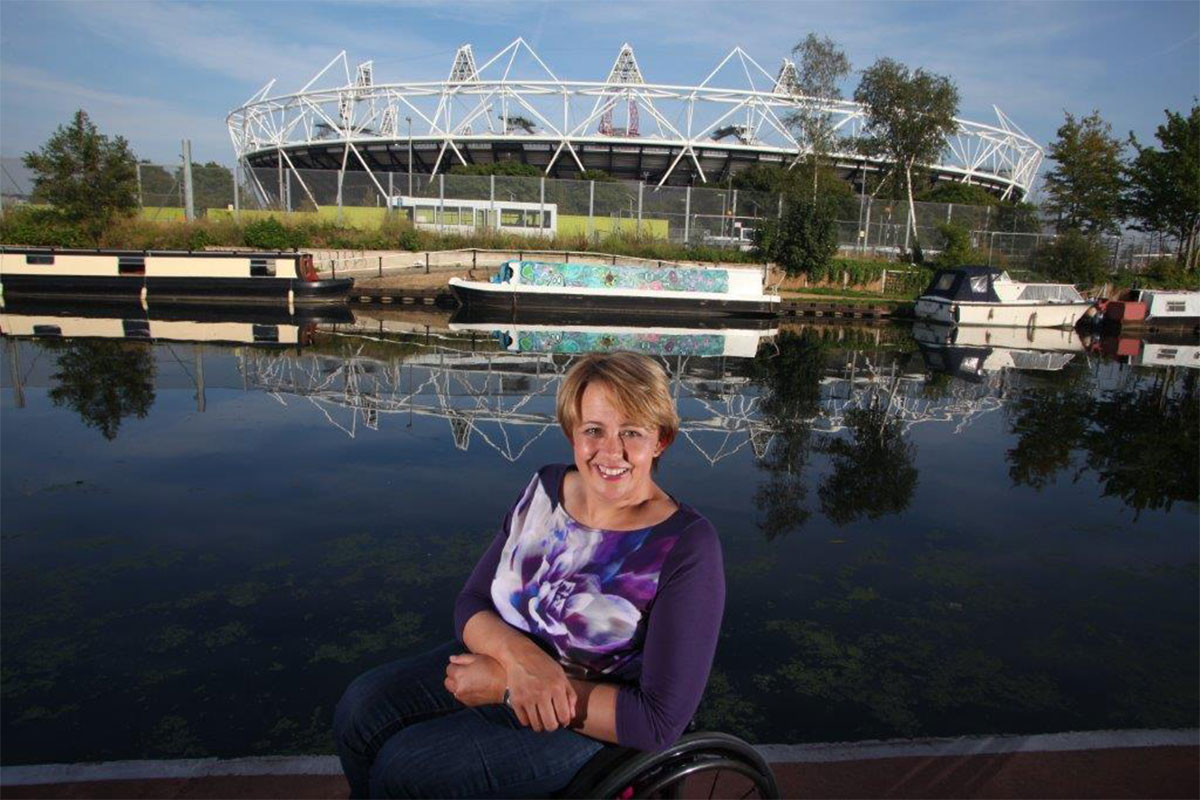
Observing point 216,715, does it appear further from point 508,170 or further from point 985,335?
point 508,170

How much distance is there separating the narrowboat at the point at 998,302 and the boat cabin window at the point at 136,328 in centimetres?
1969

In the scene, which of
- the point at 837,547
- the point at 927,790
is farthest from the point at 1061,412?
the point at 927,790

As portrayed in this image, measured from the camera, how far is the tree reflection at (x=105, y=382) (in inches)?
323

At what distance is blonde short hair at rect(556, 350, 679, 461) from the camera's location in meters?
1.90

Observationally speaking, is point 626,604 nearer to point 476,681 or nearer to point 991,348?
point 476,681

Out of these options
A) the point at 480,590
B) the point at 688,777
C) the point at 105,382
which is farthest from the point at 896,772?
the point at 105,382

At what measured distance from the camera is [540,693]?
167 centimetres

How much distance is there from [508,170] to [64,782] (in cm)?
4486

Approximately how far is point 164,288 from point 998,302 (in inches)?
871

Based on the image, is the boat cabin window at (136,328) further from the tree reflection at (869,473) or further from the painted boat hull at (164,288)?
the tree reflection at (869,473)

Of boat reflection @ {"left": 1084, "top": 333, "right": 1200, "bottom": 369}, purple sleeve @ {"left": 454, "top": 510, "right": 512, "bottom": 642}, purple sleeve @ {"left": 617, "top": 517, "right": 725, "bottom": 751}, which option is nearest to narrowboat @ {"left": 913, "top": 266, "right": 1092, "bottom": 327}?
boat reflection @ {"left": 1084, "top": 333, "right": 1200, "bottom": 369}

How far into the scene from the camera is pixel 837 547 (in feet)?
17.1

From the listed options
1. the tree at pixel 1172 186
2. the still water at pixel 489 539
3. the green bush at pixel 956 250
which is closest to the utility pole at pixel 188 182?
the still water at pixel 489 539

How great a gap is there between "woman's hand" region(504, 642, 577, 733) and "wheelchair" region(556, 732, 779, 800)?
0.40 feet
